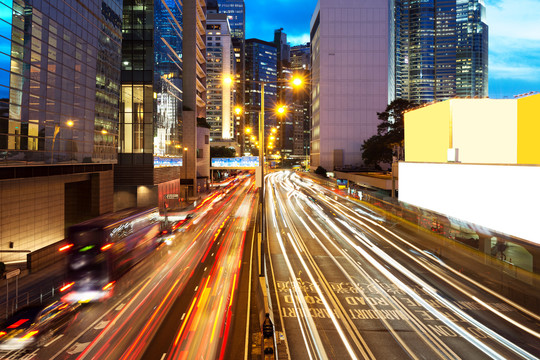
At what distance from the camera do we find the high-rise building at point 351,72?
105375 millimetres

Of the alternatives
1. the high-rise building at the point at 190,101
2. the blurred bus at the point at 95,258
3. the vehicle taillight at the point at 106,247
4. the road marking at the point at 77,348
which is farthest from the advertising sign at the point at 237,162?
the road marking at the point at 77,348

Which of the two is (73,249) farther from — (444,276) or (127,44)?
(127,44)

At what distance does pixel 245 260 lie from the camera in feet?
67.2

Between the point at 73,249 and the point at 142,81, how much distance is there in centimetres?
2805

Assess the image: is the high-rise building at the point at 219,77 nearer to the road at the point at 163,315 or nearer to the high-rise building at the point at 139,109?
the high-rise building at the point at 139,109

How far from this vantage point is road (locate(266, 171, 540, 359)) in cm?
1037

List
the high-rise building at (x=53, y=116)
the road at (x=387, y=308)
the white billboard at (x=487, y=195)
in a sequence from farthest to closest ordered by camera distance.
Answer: the high-rise building at (x=53, y=116) → the road at (x=387, y=308) → the white billboard at (x=487, y=195)

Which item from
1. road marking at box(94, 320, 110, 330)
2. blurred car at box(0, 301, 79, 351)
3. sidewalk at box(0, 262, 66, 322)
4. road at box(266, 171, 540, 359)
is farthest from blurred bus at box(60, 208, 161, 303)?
road at box(266, 171, 540, 359)

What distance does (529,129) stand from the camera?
41.5 ft

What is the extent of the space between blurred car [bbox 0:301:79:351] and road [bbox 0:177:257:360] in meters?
0.37

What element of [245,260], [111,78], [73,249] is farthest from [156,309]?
[111,78]

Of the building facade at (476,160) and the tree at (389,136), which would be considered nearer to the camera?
the building facade at (476,160)

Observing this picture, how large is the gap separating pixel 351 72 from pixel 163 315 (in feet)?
353

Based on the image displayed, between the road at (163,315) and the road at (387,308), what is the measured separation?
2588 mm
